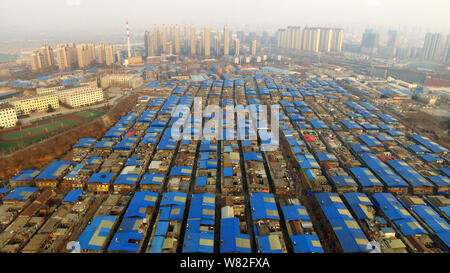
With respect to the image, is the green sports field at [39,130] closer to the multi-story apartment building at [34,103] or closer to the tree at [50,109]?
the tree at [50,109]

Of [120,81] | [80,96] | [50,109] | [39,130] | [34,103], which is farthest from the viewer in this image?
[120,81]

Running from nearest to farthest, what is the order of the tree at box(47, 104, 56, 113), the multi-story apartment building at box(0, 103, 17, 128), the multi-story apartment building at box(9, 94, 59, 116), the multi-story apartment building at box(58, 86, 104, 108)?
1. the multi-story apartment building at box(0, 103, 17, 128)
2. the multi-story apartment building at box(9, 94, 59, 116)
3. the tree at box(47, 104, 56, 113)
4. the multi-story apartment building at box(58, 86, 104, 108)

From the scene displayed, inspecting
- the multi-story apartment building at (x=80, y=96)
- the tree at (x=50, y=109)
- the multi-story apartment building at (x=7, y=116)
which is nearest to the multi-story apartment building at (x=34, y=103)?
the tree at (x=50, y=109)

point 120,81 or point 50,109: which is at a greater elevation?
point 120,81

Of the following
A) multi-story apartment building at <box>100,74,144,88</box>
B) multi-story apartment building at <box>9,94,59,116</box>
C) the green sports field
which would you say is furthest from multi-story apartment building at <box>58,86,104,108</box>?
multi-story apartment building at <box>100,74,144,88</box>

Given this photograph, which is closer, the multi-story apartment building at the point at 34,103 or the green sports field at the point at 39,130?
the green sports field at the point at 39,130

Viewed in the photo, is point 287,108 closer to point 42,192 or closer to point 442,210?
point 442,210

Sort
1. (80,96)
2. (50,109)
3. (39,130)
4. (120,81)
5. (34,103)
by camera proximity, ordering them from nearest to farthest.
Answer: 1. (39,130)
2. (34,103)
3. (50,109)
4. (80,96)
5. (120,81)

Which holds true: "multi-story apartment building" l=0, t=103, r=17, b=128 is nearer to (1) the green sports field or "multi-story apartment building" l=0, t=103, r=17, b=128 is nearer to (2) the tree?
(1) the green sports field

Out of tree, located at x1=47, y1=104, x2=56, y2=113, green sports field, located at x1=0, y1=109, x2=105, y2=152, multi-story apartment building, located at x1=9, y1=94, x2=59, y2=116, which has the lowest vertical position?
green sports field, located at x1=0, y1=109, x2=105, y2=152

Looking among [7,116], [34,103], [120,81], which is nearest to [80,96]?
[34,103]

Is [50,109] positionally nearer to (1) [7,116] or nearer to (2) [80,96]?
(2) [80,96]

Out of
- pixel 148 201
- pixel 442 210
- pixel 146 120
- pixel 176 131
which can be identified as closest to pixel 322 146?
pixel 442 210
